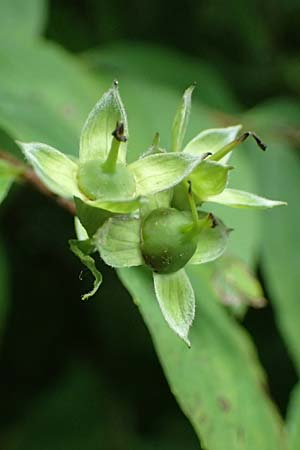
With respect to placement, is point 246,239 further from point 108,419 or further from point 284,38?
point 284,38

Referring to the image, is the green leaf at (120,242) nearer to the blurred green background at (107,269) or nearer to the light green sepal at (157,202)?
the light green sepal at (157,202)

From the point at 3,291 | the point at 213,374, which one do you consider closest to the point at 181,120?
the point at 213,374

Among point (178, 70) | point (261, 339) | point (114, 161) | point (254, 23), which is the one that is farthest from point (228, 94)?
point (114, 161)

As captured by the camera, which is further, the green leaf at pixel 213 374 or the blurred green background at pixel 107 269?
the blurred green background at pixel 107 269

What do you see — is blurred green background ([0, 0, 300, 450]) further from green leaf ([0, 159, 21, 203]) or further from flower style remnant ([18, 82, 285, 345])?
flower style remnant ([18, 82, 285, 345])

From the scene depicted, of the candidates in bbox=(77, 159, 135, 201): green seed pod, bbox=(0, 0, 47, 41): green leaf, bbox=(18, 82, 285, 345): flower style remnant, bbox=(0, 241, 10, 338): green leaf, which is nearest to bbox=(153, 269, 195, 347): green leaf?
bbox=(18, 82, 285, 345): flower style remnant

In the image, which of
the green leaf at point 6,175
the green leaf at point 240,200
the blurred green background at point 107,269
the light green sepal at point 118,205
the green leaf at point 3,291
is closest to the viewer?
the light green sepal at point 118,205

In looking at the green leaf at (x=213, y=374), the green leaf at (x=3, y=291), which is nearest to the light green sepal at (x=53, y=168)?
the green leaf at (x=213, y=374)

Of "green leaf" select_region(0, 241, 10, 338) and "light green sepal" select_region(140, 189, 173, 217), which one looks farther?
"green leaf" select_region(0, 241, 10, 338)

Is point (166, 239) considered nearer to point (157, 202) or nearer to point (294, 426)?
point (157, 202)
